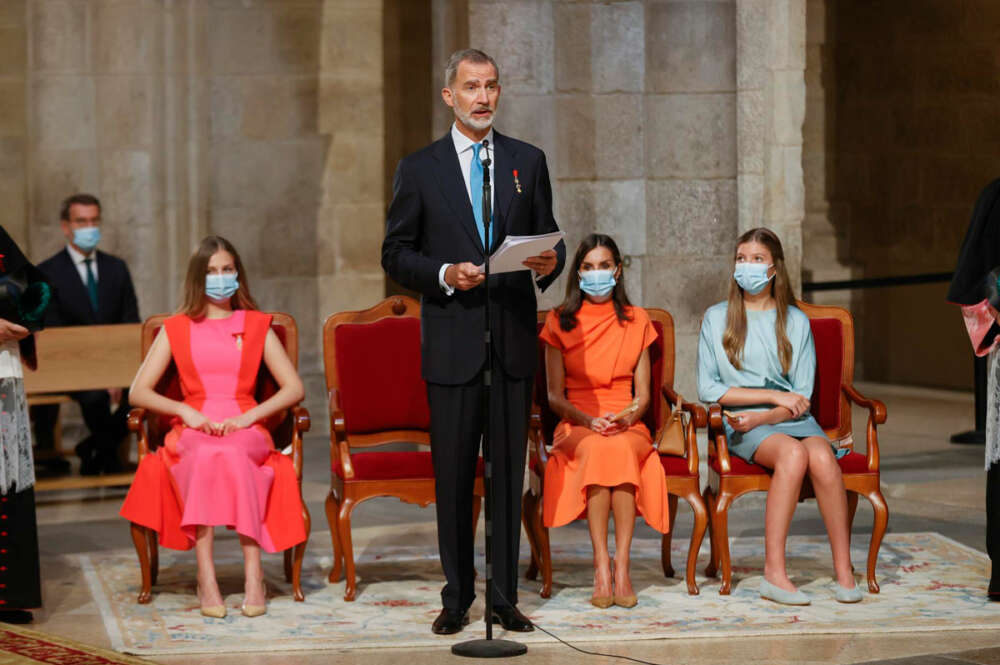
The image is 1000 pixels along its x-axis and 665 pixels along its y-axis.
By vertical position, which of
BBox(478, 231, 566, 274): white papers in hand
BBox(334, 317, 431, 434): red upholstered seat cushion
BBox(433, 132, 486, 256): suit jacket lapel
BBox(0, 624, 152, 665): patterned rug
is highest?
BBox(433, 132, 486, 256): suit jacket lapel

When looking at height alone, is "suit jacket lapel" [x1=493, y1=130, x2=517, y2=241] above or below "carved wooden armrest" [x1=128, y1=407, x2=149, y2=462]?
above

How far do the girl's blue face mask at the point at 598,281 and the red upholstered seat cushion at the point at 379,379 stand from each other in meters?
0.78

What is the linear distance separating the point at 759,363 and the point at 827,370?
1.40 ft

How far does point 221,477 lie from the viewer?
6391 mm

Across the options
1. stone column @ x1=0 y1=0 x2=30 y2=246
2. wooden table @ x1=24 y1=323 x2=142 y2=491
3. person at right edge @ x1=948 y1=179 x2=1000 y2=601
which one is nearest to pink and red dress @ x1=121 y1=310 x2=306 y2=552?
wooden table @ x1=24 y1=323 x2=142 y2=491

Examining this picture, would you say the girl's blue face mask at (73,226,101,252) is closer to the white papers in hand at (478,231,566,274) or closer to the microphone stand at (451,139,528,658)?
the microphone stand at (451,139,528,658)

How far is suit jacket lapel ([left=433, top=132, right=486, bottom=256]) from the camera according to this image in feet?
19.3

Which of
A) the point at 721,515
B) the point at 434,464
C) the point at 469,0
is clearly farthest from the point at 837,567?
the point at 469,0

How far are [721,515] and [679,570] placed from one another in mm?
537

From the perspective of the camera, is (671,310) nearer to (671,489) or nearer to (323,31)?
(671,489)

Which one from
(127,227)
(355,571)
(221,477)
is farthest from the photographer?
(127,227)

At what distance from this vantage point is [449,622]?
236 inches

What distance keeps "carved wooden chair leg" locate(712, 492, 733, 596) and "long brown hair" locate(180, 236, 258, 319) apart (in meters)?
1.90

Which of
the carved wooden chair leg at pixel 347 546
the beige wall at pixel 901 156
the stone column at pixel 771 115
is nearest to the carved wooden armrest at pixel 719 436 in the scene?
the carved wooden chair leg at pixel 347 546
